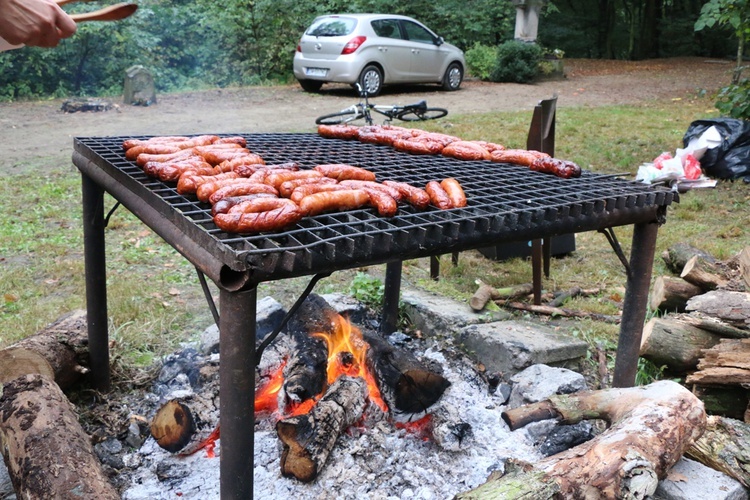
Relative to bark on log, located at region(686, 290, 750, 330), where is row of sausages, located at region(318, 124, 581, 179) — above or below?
above

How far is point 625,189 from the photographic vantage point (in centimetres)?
295

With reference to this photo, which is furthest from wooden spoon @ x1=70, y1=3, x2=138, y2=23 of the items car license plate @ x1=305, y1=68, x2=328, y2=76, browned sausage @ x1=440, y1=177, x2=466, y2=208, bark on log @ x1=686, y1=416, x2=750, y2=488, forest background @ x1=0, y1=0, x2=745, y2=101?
forest background @ x1=0, y1=0, x2=745, y2=101

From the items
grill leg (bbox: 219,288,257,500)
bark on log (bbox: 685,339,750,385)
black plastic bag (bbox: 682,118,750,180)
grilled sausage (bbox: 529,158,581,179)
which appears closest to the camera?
grill leg (bbox: 219,288,257,500)

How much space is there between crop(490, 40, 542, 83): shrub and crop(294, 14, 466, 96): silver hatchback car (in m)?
1.87

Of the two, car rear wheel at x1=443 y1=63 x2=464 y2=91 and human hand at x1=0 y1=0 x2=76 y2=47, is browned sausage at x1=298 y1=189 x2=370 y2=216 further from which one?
car rear wheel at x1=443 y1=63 x2=464 y2=91

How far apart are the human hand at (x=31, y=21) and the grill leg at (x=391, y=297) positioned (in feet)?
7.89

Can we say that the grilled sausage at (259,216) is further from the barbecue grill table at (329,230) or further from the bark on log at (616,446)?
the bark on log at (616,446)

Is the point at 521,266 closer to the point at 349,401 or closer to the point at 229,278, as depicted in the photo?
the point at 349,401

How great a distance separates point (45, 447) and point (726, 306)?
366 centimetres

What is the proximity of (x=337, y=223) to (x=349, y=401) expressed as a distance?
1.13m

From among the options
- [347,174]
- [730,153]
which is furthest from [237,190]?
[730,153]

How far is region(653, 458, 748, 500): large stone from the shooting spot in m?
2.55

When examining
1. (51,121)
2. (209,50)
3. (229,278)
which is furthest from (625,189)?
(209,50)

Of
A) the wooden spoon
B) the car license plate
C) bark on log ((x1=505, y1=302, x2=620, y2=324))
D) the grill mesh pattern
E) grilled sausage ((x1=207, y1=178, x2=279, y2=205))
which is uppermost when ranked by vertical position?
the wooden spoon
